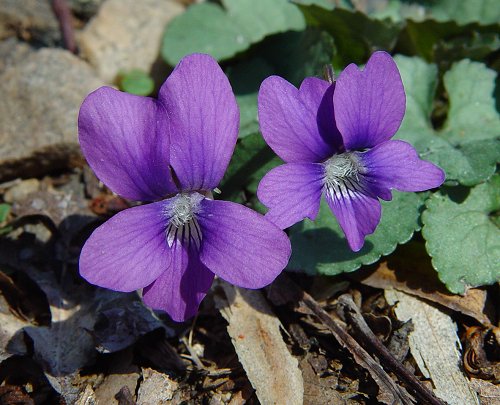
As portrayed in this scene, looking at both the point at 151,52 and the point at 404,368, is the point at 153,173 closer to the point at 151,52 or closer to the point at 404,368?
the point at 404,368

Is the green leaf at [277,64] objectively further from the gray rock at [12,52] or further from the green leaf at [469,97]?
the gray rock at [12,52]

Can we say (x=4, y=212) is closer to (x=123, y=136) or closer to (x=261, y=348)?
(x=123, y=136)

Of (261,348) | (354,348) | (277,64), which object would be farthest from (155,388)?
(277,64)

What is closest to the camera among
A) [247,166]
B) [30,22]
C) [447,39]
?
[247,166]

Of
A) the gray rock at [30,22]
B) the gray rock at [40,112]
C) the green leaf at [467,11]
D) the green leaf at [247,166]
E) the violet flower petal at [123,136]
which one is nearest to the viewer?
the violet flower petal at [123,136]

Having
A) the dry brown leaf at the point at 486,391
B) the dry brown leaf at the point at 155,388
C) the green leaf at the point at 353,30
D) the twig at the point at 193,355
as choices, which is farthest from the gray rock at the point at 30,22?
the dry brown leaf at the point at 486,391
